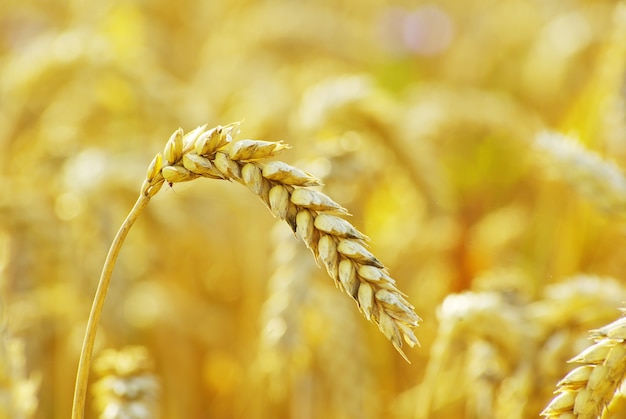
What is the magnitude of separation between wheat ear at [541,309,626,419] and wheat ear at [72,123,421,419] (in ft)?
0.77

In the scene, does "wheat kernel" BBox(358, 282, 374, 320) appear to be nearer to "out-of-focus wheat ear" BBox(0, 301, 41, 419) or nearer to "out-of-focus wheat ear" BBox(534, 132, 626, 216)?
"out-of-focus wheat ear" BBox(0, 301, 41, 419)

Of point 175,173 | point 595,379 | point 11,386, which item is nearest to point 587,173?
point 595,379

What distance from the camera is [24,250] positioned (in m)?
1.79

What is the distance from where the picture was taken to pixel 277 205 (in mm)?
934

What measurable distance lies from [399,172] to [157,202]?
719 mm

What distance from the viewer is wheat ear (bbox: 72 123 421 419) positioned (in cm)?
92

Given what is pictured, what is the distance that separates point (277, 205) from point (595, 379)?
456 mm

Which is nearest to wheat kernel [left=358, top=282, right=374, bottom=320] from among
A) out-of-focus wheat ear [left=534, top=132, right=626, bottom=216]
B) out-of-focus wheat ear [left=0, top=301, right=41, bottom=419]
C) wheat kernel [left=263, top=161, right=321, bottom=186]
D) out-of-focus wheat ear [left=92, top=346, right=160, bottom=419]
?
wheat kernel [left=263, top=161, right=321, bottom=186]

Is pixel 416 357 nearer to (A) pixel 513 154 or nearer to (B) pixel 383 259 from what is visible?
(B) pixel 383 259

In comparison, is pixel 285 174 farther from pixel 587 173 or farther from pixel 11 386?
pixel 587 173

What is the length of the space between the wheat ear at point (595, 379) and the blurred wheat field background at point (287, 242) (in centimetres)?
2

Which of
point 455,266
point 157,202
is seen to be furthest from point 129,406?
point 455,266

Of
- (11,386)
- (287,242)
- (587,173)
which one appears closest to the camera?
(11,386)

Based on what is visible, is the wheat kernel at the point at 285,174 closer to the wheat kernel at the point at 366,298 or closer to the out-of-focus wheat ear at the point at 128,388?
the wheat kernel at the point at 366,298
